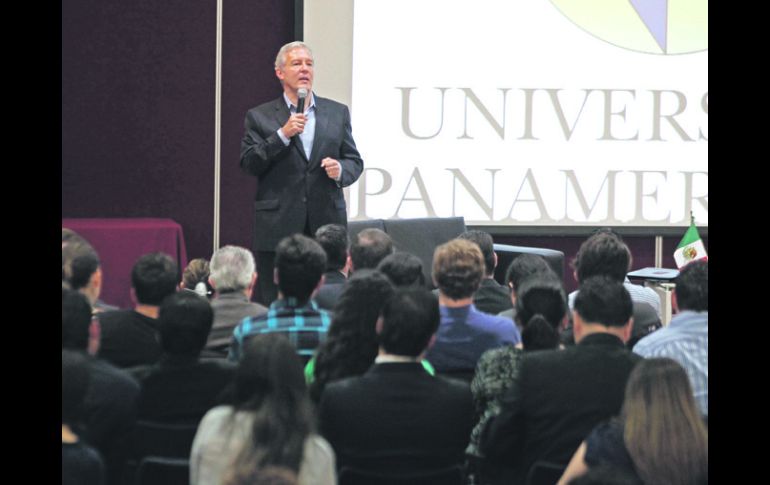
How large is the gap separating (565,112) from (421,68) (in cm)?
94

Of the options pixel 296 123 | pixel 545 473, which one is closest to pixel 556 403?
pixel 545 473

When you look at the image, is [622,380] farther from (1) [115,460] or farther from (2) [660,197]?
(2) [660,197]

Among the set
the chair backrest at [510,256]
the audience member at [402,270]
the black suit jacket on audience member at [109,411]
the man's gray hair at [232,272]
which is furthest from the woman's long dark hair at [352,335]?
the chair backrest at [510,256]

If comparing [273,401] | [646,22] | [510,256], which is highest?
→ [646,22]

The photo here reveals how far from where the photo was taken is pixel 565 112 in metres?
7.09

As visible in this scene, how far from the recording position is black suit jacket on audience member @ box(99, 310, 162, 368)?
3.20m

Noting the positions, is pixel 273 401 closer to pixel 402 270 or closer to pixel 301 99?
pixel 402 270

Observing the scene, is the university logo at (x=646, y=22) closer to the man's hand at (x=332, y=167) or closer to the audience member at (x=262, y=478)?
the man's hand at (x=332, y=167)

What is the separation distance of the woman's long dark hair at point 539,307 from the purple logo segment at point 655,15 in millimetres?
4247

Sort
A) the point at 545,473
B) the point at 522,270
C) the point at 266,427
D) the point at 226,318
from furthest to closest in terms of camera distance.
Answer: the point at 522,270
the point at 226,318
the point at 545,473
the point at 266,427

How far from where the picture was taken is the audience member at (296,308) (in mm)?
3246

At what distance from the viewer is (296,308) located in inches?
131

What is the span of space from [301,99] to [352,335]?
1974 mm
